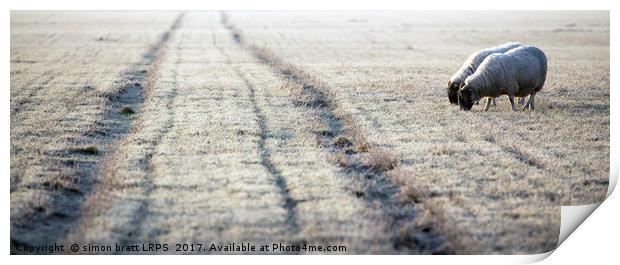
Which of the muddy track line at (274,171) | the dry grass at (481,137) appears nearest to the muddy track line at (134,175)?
the muddy track line at (274,171)

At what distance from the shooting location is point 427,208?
10141mm

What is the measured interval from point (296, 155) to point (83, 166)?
4.09m

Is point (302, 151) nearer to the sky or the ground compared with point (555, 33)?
nearer to the ground

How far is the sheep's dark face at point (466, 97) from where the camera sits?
17141mm

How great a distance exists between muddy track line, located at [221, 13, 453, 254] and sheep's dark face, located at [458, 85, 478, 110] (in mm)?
3027

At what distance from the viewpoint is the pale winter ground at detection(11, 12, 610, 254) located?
9586mm

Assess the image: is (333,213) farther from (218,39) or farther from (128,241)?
(218,39)

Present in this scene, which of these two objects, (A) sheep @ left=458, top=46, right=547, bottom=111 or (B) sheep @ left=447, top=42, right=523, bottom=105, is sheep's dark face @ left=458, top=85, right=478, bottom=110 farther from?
(B) sheep @ left=447, top=42, right=523, bottom=105

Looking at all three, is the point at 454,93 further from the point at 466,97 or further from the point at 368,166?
the point at 368,166

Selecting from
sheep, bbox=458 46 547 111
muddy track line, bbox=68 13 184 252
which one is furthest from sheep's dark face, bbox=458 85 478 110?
muddy track line, bbox=68 13 184 252

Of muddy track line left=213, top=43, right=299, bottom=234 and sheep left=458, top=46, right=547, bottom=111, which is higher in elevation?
sheep left=458, top=46, right=547, bottom=111

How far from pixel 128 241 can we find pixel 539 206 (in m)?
6.19

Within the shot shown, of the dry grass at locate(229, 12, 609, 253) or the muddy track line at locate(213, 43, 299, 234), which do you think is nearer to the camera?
the muddy track line at locate(213, 43, 299, 234)

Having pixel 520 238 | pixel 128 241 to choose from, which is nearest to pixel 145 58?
pixel 128 241
